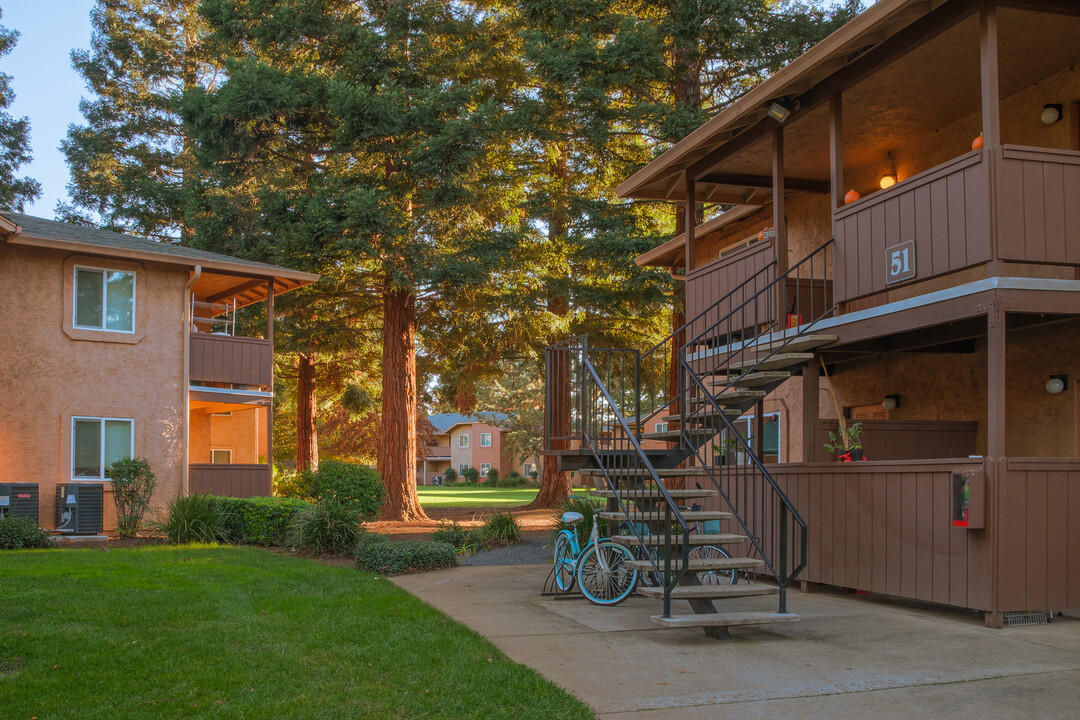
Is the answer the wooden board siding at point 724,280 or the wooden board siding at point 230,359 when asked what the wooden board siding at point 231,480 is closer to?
the wooden board siding at point 230,359

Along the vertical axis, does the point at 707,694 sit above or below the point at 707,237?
below

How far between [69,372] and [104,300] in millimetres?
1567

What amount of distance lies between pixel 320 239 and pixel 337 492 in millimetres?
5508

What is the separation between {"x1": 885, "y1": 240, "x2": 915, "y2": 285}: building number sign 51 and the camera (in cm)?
902

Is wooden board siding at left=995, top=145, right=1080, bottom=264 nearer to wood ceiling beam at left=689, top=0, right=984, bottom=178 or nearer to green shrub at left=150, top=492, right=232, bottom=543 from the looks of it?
wood ceiling beam at left=689, top=0, right=984, bottom=178

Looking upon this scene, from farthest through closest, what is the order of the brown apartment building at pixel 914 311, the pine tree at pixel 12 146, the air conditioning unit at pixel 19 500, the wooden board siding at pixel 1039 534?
1. the pine tree at pixel 12 146
2. the air conditioning unit at pixel 19 500
3. the brown apartment building at pixel 914 311
4. the wooden board siding at pixel 1039 534

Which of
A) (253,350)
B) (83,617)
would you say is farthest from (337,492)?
(83,617)

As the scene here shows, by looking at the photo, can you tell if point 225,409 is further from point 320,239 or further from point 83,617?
point 83,617

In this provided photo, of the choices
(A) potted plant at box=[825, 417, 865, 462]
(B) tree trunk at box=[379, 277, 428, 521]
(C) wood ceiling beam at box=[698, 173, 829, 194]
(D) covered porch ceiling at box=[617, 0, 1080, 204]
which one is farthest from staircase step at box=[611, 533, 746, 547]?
(B) tree trunk at box=[379, 277, 428, 521]

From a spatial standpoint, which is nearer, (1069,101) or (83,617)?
(83,617)

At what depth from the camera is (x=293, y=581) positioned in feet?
34.6

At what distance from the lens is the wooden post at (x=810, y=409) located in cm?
1062

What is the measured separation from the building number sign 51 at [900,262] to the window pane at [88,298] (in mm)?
14790

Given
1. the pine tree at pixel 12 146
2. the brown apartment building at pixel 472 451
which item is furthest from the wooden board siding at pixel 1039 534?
the brown apartment building at pixel 472 451
